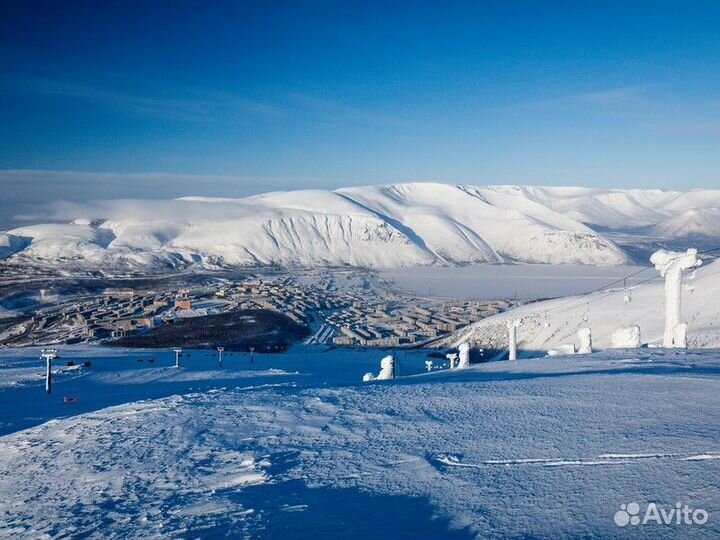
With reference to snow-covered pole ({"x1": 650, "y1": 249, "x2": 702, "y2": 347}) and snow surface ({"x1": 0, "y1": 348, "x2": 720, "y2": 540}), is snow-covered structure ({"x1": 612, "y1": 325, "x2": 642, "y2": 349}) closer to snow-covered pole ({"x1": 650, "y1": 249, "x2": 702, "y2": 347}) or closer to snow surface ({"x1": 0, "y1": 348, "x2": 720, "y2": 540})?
snow-covered pole ({"x1": 650, "y1": 249, "x2": 702, "y2": 347})

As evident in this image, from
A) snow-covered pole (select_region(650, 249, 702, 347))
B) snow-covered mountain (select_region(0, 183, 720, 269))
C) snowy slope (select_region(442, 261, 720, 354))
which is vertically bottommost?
snowy slope (select_region(442, 261, 720, 354))

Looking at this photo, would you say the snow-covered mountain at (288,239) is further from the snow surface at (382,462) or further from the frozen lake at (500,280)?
the snow surface at (382,462)

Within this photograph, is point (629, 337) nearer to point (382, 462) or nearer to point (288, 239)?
point (382, 462)

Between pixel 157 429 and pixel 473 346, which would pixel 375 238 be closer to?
pixel 473 346

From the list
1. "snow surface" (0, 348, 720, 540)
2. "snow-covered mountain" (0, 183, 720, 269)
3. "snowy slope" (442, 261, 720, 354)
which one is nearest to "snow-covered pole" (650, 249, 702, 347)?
"snowy slope" (442, 261, 720, 354)

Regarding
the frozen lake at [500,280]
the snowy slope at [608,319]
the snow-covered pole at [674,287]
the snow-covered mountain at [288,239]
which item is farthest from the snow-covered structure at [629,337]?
the snow-covered mountain at [288,239]
